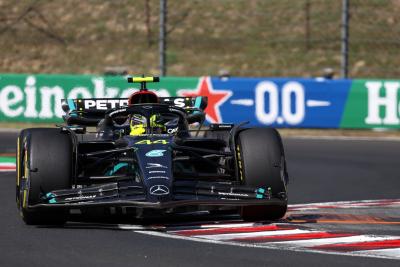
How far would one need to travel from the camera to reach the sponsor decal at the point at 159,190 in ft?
30.8

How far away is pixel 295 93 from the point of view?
72.8ft

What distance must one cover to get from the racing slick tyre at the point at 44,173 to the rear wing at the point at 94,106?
2.46m

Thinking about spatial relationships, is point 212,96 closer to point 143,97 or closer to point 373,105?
point 373,105

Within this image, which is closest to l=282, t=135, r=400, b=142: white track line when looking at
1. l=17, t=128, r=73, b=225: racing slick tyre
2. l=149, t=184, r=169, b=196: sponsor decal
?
l=17, t=128, r=73, b=225: racing slick tyre

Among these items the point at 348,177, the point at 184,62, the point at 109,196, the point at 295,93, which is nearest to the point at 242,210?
the point at 109,196

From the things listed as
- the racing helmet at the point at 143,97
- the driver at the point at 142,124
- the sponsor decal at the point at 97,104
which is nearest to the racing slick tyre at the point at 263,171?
the driver at the point at 142,124

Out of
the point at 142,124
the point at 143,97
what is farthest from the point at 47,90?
the point at 142,124

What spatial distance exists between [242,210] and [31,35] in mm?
24474

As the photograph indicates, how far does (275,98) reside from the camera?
22250 millimetres

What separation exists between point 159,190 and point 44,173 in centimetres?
113

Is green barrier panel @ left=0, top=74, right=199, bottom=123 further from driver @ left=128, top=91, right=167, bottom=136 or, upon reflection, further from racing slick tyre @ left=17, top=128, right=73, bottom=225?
racing slick tyre @ left=17, top=128, right=73, bottom=225

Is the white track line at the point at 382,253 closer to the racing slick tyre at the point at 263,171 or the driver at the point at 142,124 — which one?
the racing slick tyre at the point at 263,171

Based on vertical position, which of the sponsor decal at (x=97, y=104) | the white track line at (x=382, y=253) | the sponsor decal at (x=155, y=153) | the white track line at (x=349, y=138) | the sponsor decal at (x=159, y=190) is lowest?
the white track line at (x=349, y=138)

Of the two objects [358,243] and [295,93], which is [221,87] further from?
[358,243]
